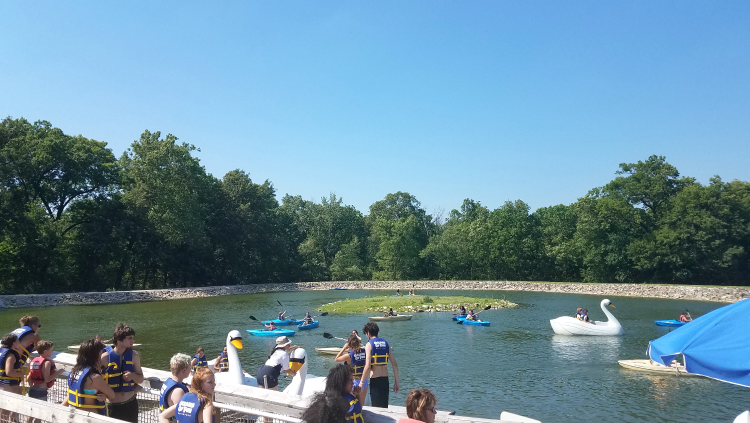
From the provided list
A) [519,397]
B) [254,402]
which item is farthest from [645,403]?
[254,402]

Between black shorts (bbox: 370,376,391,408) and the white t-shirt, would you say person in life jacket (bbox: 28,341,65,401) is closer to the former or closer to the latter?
the white t-shirt

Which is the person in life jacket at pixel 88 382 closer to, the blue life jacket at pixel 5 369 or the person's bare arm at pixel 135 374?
the person's bare arm at pixel 135 374

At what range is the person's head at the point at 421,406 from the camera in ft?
15.0

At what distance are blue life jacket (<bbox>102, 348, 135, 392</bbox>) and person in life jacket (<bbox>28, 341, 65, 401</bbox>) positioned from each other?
5.56 ft

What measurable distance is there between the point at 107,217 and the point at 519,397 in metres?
51.0

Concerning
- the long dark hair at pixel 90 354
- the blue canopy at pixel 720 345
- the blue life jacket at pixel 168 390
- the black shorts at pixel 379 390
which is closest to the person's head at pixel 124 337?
the long dark hair at pixel 90 354

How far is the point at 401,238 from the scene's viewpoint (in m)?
75.9

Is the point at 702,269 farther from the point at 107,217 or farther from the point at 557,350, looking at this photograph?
the point at 107,217

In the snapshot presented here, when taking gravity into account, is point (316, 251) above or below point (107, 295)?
above

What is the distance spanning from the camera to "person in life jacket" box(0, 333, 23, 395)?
24.1ft

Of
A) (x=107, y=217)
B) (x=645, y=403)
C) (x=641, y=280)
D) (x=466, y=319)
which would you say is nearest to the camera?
(x=645, y=403)

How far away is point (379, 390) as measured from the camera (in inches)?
320

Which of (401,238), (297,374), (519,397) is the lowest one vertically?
(519,397)

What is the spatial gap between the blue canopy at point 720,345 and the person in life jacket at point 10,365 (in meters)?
8.45
